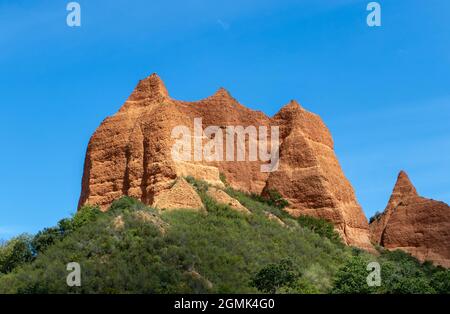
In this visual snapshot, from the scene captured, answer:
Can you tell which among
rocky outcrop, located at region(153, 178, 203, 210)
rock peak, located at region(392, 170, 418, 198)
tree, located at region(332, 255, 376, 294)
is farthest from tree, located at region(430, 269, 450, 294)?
rock peak, located at region(392, 170, 418, 198)

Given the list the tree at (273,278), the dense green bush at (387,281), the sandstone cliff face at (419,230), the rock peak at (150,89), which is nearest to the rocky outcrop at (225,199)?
the dense green bush at (387,281)

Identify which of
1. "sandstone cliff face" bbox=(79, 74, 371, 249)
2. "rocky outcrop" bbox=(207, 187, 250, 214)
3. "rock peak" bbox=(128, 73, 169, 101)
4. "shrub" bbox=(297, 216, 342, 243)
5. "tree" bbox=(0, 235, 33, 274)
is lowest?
"tree" bbox=(0, 235, 33, 274)

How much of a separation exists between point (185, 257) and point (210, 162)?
17.9 metres

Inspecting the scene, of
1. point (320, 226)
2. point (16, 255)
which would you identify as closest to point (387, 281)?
point (320, 226)

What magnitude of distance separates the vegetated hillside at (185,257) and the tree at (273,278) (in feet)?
0.16

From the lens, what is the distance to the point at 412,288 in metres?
42.0

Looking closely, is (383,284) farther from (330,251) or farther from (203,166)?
Answer: (203,166)

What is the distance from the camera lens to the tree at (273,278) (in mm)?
38666

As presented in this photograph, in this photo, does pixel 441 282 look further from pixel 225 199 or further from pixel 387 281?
pixel 225 199

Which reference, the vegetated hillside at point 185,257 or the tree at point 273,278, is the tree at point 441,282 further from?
the tree at point 273,278

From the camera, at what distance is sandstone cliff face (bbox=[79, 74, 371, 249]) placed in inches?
2041

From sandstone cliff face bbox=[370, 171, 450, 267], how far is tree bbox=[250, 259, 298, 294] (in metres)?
28.2

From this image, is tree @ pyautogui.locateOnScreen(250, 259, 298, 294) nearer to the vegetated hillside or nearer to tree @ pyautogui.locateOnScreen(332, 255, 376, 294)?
the vegetated hillside
